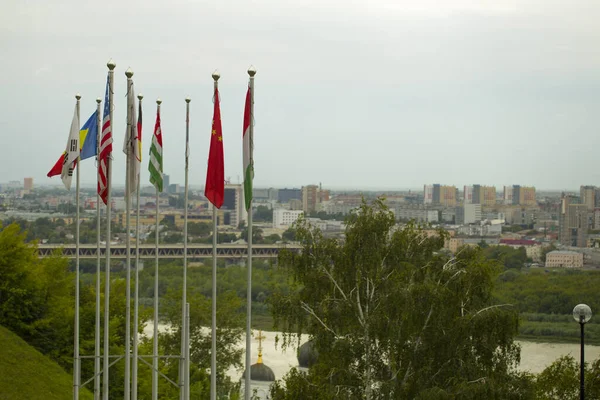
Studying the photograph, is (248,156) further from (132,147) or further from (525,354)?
(525,354)

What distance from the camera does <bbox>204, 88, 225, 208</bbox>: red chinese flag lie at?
14.2m

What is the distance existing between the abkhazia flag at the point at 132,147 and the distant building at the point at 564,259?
105 m

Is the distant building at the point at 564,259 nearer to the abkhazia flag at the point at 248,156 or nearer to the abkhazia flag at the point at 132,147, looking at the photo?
the abkhazia flag at the point at 132,147

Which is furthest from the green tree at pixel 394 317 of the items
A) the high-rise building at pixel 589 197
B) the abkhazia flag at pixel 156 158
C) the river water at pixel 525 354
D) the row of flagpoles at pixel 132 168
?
the high-rise building at pixel 589 197

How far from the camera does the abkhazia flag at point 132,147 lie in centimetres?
1532

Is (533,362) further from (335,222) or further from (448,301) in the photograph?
(335,222)

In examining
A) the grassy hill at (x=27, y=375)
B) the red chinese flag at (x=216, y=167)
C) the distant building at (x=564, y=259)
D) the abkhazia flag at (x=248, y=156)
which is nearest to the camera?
the abkhazia flag at (x=248, y=156)

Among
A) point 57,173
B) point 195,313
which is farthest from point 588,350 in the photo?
point 57,173

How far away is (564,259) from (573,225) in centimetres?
4598

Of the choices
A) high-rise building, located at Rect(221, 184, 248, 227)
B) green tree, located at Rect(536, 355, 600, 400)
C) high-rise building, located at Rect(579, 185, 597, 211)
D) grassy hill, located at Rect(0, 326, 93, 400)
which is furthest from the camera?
high-rise building, located at Rect(579, 185, 597, 211)

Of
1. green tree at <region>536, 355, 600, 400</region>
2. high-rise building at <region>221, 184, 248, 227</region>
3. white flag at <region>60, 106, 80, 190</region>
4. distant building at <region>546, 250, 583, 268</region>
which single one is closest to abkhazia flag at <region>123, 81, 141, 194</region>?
white flag at <region>60, 106, 80, 190</region>

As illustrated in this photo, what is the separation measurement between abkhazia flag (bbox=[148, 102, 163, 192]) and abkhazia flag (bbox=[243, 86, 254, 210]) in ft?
9.86

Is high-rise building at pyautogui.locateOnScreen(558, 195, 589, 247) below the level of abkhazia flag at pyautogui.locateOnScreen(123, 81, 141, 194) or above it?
below

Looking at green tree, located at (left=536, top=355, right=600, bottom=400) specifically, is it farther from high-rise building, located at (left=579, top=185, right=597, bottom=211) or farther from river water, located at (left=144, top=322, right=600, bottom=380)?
high-rise building, located at (left=579, top=185, right=597, bottom=211)
